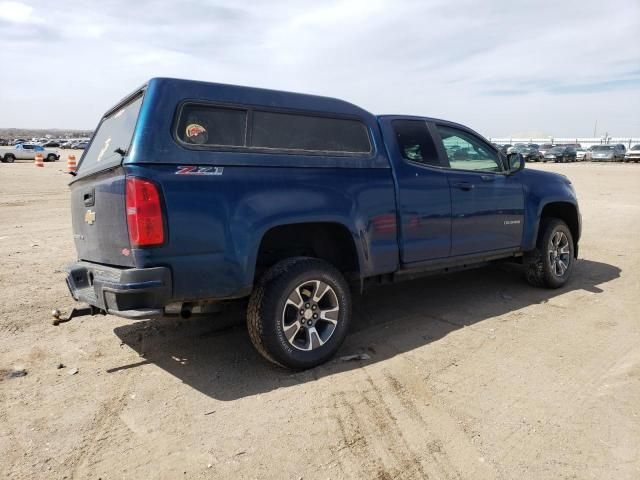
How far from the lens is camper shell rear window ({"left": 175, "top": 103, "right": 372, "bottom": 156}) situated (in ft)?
10.9

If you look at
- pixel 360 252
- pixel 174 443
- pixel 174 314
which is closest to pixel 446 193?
pixel 360 252

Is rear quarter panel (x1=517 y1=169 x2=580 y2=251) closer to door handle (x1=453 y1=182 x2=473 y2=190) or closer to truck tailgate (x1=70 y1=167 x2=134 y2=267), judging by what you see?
door handle (x1=453 y1=182 x2=473 y2=190)

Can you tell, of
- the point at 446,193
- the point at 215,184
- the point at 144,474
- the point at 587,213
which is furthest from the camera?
the point at 587,213

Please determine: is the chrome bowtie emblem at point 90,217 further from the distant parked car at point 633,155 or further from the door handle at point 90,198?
the distant parked car at point 633,155

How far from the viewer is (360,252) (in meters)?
4.00

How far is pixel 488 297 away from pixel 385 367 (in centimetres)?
228

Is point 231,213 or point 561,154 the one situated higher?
point 561,154

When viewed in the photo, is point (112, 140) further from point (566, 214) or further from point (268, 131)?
point (566, 214)

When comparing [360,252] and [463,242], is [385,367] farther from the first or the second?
[463,242]

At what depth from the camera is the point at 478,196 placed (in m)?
4.97

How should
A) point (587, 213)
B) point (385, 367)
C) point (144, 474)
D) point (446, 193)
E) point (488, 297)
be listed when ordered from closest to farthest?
point (144, 474)
point (385, 367)
point (446, 193)
point (488, 297)
point (587, 213)

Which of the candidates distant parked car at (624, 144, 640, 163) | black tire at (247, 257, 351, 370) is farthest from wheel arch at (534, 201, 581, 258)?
distant parked car at (624, 144, 640, 163)

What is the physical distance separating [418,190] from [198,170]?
2.07 meters

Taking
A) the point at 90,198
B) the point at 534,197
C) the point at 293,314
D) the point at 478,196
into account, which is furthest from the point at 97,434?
the point at 534,197
